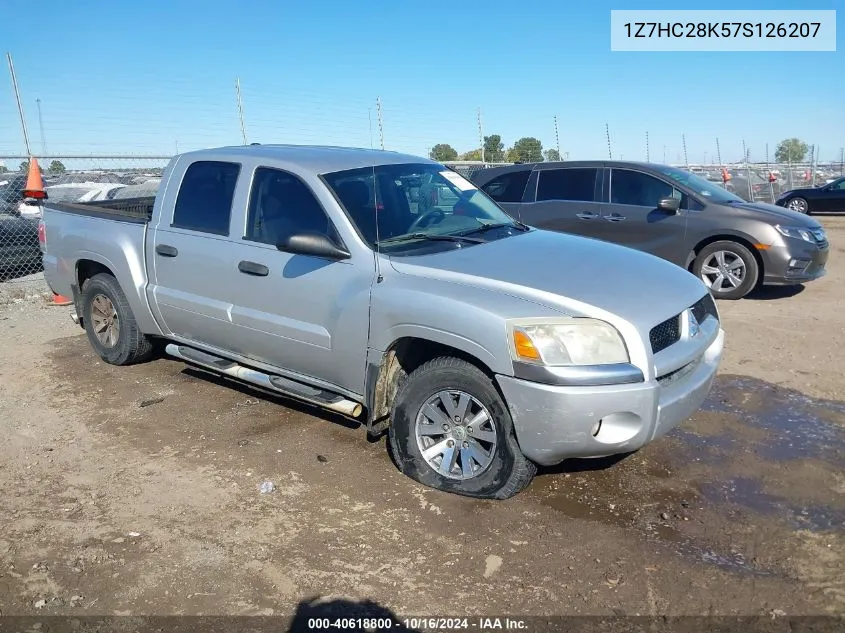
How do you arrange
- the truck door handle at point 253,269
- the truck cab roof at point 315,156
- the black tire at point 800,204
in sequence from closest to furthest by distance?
the truck door handle at point 253,269 < the truck cab roof at point 315,156 < the black tire at point 800,204

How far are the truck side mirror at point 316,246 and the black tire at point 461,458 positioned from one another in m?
0.82

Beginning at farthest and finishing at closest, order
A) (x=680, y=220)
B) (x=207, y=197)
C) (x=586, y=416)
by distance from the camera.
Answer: (x=680, y=220)
(x=207, y=197)
(x=586, y=416)

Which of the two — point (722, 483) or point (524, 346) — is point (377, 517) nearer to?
point (524, 346)

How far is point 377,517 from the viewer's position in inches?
146

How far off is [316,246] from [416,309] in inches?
29.8

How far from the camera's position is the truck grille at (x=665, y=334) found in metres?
3.56

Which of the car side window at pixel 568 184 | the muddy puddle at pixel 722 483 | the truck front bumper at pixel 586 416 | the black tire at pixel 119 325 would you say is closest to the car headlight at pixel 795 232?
the car side window at pixel 568 184

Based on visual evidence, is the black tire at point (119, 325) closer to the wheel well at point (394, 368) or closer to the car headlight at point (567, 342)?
the wheel well at point (394, 368)

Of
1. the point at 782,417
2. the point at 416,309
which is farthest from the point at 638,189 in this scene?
the point at 416,309

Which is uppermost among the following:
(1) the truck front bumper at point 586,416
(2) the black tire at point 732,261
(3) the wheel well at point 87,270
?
(3) the wheel well at point 87,270

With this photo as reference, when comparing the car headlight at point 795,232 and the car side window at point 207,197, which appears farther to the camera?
the car headlight at point 795,232

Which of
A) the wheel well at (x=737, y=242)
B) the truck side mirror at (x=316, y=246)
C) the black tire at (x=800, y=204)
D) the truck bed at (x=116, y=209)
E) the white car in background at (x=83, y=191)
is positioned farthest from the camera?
the black tire at (x=800, y=204)

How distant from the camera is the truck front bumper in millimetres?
3352

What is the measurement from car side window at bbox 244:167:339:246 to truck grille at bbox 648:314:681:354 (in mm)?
1884
